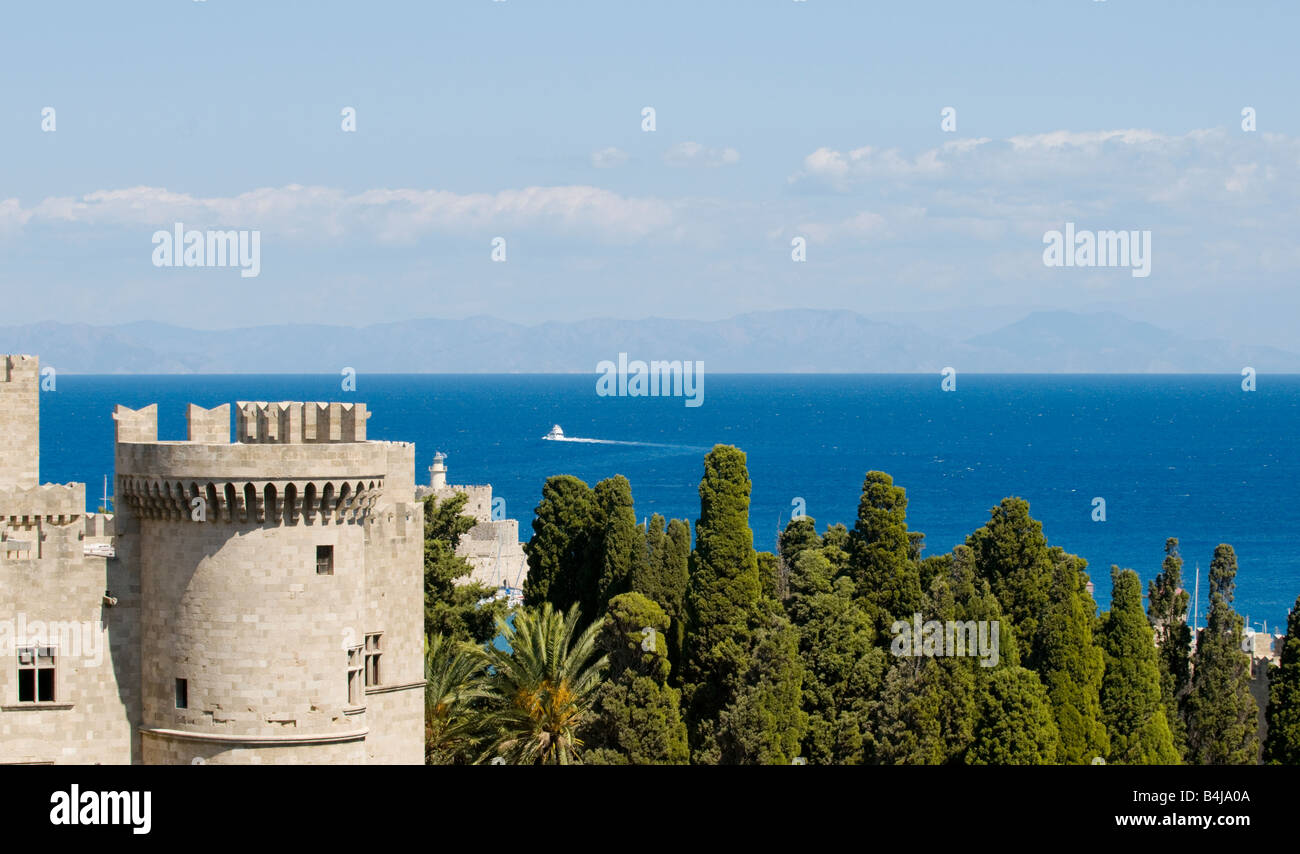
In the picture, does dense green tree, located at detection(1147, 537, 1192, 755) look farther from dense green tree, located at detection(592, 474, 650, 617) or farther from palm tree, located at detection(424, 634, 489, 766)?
palm tree, located at detection(424, 634, 489, 766)

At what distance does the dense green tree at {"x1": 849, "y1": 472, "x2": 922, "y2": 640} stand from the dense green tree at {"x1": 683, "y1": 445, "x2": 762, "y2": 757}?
3603mm

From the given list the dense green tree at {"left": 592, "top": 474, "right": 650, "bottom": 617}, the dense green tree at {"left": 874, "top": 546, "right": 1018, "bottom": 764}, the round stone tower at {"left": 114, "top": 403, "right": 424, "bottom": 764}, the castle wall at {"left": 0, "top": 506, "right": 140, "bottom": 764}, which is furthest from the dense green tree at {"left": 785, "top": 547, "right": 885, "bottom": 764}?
the castle wall at {"left": 0, "top": 506, "right": 140, "bottom": 764}

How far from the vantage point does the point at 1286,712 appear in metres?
41.7

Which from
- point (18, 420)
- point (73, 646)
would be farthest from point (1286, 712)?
point (18, 420)

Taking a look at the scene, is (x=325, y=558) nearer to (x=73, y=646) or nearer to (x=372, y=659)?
(x=73, y=646)

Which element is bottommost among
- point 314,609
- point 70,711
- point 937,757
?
point 937,757

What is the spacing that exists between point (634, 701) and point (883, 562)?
31.9 ft

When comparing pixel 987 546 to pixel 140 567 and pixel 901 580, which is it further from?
pixel 140 567

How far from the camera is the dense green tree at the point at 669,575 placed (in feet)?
147

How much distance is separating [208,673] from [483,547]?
219 feet

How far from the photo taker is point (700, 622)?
4259 centimetres
